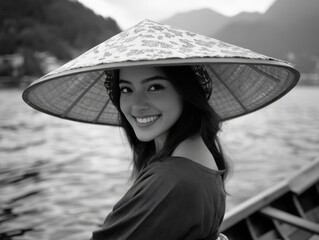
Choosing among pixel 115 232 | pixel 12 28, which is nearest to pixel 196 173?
pixel 115 232

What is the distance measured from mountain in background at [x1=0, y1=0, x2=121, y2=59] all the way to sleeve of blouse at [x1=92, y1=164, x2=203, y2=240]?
73.2 metres

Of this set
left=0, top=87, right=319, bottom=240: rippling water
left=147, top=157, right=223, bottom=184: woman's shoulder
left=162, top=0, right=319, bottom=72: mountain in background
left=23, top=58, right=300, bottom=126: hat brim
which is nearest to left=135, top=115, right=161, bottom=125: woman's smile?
left=147, top=157, right=223, bottom=184: woman's shoulder

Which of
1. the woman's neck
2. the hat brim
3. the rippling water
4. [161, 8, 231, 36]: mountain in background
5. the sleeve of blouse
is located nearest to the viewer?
the sleeve of blouse

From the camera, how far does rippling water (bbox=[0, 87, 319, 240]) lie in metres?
6.04

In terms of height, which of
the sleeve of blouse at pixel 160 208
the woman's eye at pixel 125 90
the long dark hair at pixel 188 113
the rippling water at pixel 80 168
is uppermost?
the woman's eye at pixel 125 90

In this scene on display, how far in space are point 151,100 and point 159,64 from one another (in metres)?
0.27

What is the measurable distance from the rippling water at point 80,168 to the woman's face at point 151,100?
0.93 meters

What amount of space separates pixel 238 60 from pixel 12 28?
272 ft

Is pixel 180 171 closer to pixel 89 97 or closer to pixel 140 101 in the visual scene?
pixel 140 101

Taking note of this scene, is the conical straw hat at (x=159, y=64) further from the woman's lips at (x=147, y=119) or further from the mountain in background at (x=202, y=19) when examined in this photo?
the mountain in background at (x=202, y=19)

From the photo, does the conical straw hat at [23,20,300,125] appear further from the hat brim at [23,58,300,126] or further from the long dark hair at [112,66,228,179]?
the long dark hair at [112,66,228,179]

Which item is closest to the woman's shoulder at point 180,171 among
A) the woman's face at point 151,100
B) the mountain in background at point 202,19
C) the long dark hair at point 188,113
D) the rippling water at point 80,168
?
the long dark hair at point 188,113

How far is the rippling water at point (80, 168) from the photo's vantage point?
6.04m

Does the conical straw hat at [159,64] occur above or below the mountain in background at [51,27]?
below
